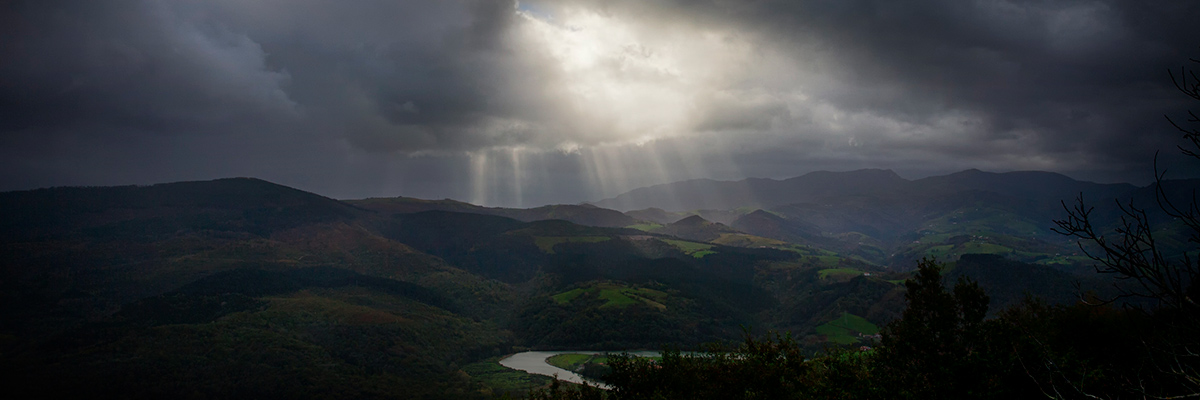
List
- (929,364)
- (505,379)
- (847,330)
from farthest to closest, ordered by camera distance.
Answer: (847,330)
(505,379)
(929,364)

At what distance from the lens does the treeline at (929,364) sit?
2480 cm

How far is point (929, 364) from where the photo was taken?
1107 inches

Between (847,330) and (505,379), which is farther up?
(847,330)

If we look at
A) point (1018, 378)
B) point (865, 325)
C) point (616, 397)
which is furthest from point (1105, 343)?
point (865, 325)

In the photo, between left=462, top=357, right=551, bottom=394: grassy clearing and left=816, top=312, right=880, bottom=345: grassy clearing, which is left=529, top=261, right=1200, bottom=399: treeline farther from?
left=816, top=312, right=880, bottom=345: grassy clearing

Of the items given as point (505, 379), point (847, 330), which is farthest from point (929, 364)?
point (847, 330)

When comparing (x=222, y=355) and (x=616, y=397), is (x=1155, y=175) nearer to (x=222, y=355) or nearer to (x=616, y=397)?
(x=616, y=397)

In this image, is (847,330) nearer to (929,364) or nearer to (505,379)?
(505,379)

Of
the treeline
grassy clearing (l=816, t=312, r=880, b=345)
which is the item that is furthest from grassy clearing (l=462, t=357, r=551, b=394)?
the treeline

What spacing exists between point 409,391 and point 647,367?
455 feet

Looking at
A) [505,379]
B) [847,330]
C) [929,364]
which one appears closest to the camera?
[929,364]

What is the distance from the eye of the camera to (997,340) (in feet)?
93.1

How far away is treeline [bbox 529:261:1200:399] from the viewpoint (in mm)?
24797

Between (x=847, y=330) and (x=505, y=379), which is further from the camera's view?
(x=847, y=330)
